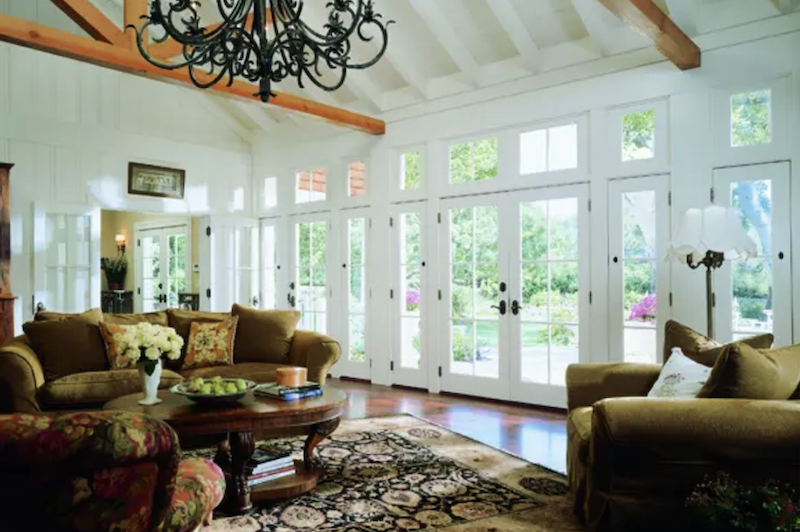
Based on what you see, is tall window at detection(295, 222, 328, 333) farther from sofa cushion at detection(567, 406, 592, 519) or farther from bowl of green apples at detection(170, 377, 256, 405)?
sofa cushion at detection(567, 406, 592, 519)

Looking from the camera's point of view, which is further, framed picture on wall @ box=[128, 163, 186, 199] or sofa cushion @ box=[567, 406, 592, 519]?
framed picture on wall @ box=[128, 163, 186, 199]

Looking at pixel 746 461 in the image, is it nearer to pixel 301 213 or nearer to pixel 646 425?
pixel 646 425

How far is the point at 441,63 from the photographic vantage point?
238 inches

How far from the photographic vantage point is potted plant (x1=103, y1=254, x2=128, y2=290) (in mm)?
10531

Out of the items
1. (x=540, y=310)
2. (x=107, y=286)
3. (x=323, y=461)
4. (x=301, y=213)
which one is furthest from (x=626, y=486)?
(x=107, y=286)

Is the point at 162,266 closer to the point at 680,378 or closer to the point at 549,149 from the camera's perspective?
the point at 549,149

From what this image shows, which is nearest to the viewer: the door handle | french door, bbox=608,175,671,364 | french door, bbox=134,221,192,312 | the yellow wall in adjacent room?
french door, bbox=608,175,671,364

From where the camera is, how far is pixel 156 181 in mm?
7293

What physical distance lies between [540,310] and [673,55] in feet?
7.58

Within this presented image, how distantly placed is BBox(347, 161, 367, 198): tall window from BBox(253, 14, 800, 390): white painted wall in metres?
0.13

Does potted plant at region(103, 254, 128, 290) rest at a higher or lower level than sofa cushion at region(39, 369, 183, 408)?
higher

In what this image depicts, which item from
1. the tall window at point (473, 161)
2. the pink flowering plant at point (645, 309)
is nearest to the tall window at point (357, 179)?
the tall window at point (473, 161)

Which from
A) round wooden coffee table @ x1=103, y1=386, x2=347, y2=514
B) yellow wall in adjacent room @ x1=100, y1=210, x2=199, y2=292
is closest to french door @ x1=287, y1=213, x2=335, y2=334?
yellow wall in adjacent room @ x1=100, y1=210, x2=199, y2=292

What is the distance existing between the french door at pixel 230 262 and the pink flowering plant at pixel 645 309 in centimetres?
491
